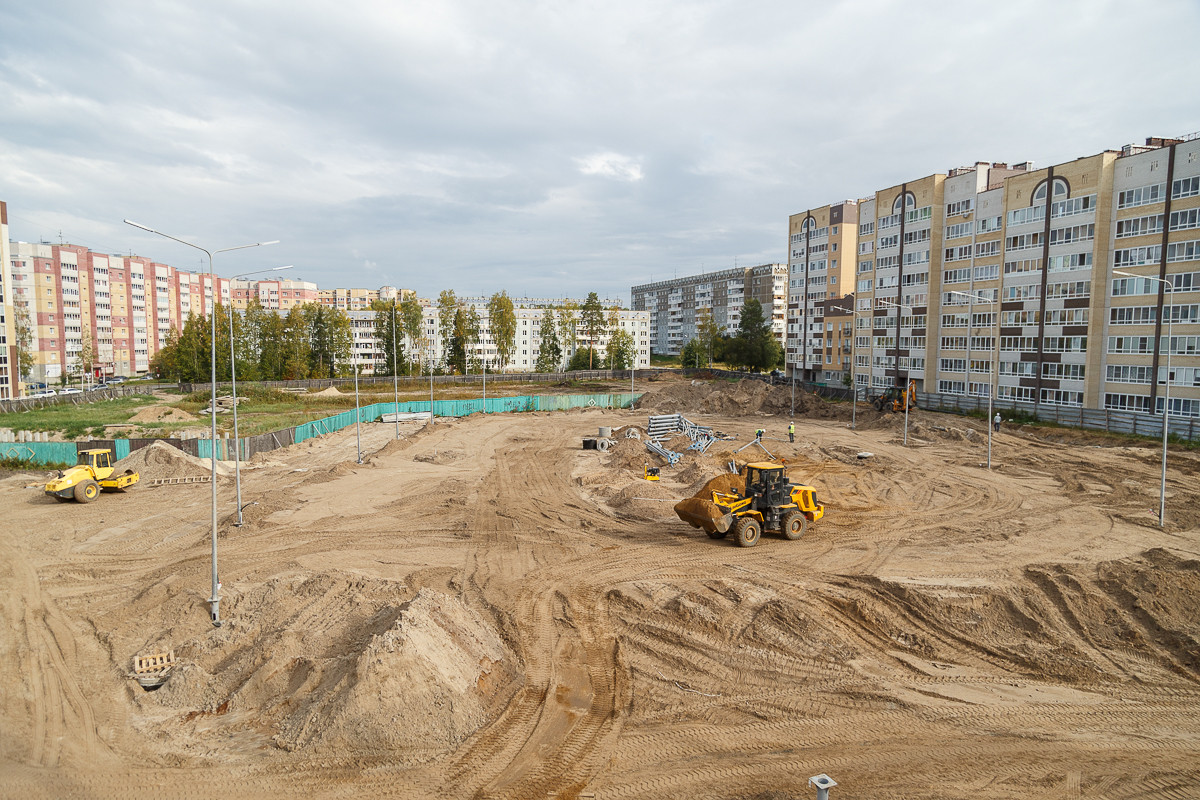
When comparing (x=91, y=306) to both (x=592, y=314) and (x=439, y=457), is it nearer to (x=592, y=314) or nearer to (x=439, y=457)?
(x=592, y=314)

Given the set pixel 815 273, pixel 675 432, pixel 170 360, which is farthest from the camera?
pixel 170 360

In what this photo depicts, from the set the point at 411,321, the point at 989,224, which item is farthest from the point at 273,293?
the point at 989,224

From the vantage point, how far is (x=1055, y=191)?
51312 mm

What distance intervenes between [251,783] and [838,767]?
29.6 feet

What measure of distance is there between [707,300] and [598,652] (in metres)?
139

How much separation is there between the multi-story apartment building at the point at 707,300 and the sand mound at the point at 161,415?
86.1 meters

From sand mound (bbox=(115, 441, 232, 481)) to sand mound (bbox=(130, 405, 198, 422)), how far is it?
2348 centimetres

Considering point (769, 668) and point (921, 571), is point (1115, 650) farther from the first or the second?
point (769, 668)

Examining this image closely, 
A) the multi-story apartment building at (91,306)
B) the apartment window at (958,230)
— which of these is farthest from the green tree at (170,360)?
the apartment window at (958,230)

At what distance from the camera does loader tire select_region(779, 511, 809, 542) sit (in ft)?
73.5

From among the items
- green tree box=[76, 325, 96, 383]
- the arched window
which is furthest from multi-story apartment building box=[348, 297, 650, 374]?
the arched window

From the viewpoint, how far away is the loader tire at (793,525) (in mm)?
22391

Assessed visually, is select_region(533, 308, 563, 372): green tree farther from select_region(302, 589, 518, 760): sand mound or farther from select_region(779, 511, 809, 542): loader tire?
select_region(302, 589, 518, 760): sand mound

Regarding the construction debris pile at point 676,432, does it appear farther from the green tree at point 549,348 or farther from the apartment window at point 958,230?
the green tree at point 549,348
